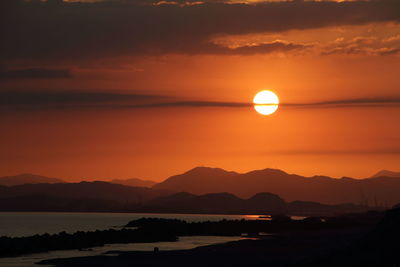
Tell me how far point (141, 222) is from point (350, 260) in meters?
116

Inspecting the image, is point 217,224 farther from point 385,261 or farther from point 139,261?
point 385,261

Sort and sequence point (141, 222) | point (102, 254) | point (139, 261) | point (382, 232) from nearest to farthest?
point (382, 232) < point (139, 261) < point (102, 254) < point (141, 222)

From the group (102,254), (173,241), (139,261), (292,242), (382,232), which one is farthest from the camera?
(173,241)

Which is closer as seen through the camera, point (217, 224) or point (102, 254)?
point (102, 254)

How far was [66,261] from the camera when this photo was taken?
65375 mm

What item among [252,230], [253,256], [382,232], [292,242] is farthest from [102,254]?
[252,230]

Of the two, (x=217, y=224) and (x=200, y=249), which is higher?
(x=217, y=224)

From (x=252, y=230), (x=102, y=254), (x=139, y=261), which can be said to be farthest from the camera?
(x=252, y=230)

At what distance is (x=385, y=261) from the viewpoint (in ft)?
156

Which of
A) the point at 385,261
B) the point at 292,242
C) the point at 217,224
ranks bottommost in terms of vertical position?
the point at 385,261

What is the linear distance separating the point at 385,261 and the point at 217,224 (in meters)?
88.8

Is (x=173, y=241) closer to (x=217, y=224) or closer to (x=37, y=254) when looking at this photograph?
(x=37, y=254)

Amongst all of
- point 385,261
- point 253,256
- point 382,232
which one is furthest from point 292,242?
point 385,261

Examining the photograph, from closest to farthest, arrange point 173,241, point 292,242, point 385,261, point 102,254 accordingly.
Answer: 1. point 385,261
2. point 102,254
3. point 292,242
4. point 173,241
